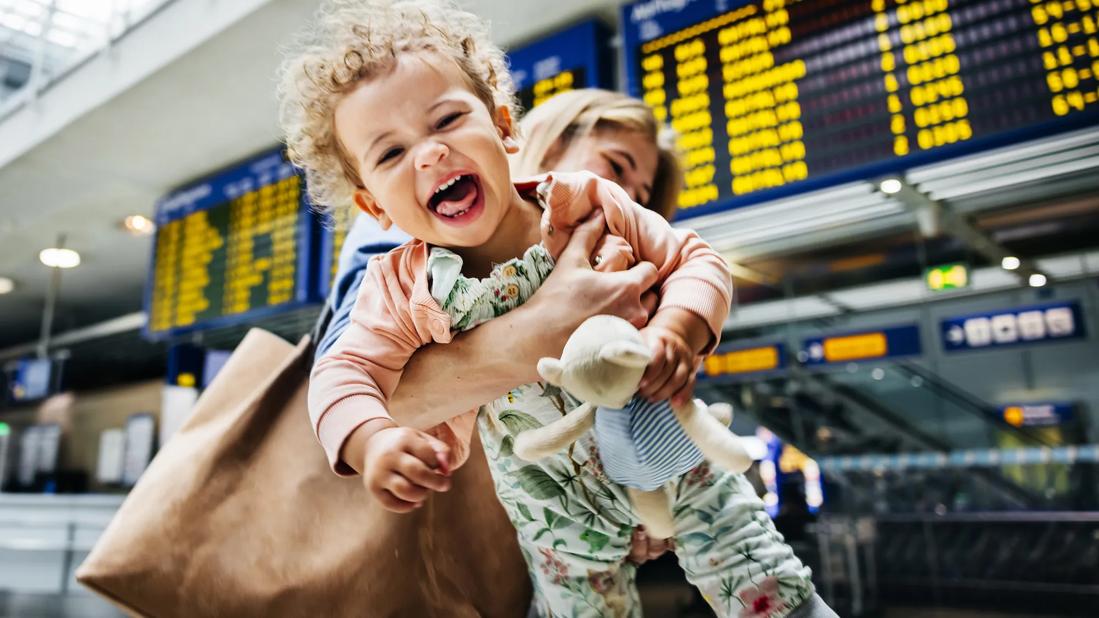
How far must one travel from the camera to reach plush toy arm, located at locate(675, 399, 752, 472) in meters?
0.39

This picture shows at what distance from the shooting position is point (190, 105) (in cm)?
316

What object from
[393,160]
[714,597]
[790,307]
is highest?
[790,307]

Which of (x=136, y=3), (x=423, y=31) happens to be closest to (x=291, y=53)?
(x=423, y=31)

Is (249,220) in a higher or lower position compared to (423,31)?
higher

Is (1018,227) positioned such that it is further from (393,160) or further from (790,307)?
(393,160)

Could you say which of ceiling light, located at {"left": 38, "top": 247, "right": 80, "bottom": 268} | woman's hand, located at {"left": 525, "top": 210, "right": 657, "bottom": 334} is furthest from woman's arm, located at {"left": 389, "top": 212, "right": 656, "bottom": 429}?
ceiling light, located at {"left": 38, "top": 247, "right": 80, "bottom": 268}

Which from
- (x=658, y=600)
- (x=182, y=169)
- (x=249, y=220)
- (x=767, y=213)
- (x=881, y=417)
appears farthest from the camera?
(x=881, y=417)

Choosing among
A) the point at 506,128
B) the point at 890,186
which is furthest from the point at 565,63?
the point at 506,128

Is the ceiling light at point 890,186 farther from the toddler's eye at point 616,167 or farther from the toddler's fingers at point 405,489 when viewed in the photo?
the toddler's fingers at point 405,489

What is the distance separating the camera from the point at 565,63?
265cm

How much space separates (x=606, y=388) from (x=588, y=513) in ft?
0.92

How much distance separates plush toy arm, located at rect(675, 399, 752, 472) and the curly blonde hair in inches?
9.5

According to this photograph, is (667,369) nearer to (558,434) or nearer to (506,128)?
(558,434)

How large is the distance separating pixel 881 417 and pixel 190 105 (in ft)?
17.2
